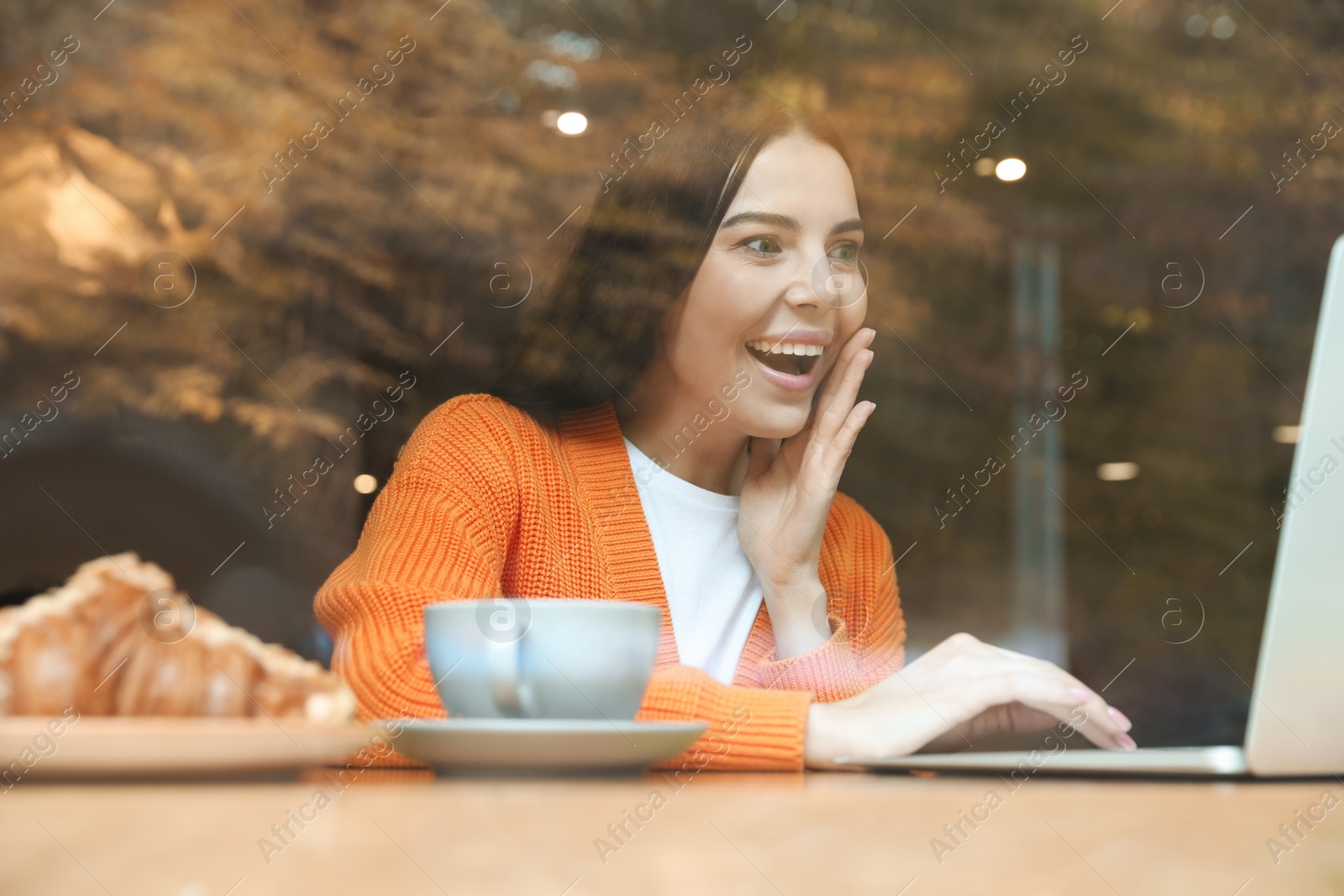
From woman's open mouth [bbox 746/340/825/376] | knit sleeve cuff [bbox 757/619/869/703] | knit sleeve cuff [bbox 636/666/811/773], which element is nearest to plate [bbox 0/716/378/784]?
knit sleeve cuff [bbox 636/666/811/773]

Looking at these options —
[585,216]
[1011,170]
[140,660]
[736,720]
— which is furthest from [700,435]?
[1011,170]

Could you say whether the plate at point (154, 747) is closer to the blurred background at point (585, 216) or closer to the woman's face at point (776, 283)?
the woman's face at point (776, 283)

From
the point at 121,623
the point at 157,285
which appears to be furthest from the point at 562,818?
the point at 157,285

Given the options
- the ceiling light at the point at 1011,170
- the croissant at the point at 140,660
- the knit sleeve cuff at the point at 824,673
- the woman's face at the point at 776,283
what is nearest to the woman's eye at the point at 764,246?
the woman's face at the point at 776,283

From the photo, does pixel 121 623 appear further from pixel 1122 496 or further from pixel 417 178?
pixel 1122 496

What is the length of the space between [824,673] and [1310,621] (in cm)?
52

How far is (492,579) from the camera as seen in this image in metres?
0.71

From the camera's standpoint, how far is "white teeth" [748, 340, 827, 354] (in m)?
0.90

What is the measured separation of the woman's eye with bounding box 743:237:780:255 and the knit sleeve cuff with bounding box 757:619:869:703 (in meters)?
0.30

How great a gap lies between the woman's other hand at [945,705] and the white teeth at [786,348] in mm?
439

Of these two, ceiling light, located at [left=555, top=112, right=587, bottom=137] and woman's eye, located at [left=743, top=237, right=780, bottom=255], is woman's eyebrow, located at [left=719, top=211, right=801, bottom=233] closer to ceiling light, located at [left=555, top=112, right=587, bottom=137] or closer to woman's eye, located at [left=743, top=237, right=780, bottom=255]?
woman's eye, located at [left=743, top=237, right=780, bottom=255]

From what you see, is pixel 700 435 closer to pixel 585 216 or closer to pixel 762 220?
pixel 762 220

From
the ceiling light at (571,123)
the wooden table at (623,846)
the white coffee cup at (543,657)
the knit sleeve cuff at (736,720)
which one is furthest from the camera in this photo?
the ceiling light at (571,123)

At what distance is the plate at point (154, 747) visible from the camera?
16cm
